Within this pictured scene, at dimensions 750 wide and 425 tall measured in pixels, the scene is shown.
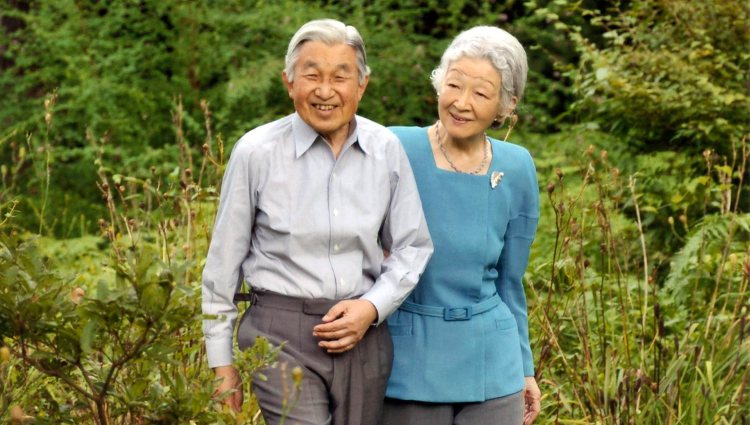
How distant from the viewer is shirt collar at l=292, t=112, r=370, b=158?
3.01m

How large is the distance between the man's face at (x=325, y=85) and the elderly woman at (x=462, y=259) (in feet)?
1.00

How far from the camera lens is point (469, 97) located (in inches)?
124

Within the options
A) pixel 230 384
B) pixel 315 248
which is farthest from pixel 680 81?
pixel 230 384

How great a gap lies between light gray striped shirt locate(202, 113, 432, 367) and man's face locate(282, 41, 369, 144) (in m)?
0.05

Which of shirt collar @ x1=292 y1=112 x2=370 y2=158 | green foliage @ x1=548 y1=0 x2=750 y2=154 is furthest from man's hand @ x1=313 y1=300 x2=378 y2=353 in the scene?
green foliage @ x1=548 y1=0 x2=750 y2=154

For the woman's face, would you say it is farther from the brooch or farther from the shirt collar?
the shirt collar

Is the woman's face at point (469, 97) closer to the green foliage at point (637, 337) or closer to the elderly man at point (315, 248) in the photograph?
the elderly man at point (315, 248)

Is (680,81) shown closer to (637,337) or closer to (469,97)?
(637,337)

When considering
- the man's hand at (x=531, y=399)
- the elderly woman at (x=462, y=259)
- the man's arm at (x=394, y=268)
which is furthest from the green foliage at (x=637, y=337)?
the man's arm at (x=394, y=268)

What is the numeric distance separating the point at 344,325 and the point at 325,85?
59 centimetres

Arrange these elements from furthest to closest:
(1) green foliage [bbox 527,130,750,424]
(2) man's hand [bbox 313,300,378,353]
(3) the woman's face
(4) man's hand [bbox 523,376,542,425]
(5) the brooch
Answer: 1. (1) green foliage [bbox 527,130,750,424]
2. (4) man's hand [bbox 523,376,542,425]
3. (5) the brooch
4. (3) the woman's face
5. (2) man's hand [bbox 313,300,378,353]

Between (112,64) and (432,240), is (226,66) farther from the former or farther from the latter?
(432,240)

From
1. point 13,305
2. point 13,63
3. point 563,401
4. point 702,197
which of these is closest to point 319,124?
point 13,305

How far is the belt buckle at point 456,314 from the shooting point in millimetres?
3203
